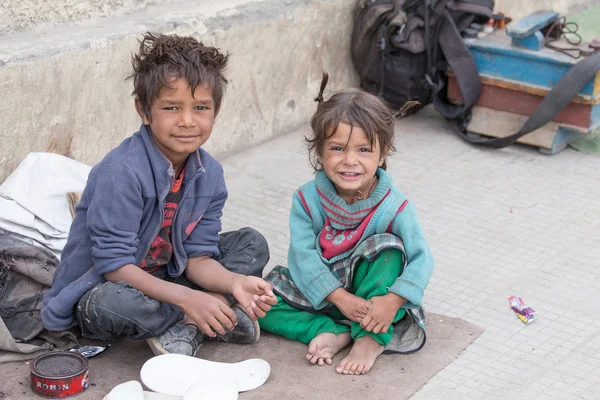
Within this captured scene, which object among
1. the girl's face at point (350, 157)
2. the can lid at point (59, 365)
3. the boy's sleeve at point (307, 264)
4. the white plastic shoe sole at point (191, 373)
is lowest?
the white plastic shoe sole at point (191, 373)

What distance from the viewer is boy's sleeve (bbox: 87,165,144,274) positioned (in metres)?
2.85

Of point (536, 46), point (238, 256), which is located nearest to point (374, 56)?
point (536, 46)

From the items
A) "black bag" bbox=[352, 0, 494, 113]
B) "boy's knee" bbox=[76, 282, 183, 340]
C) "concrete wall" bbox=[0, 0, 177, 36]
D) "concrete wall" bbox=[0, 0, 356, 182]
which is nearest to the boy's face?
"boy's knee" bbox=[76, 282, 183, 340]

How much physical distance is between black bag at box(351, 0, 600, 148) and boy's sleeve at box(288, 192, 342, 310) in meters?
1.94

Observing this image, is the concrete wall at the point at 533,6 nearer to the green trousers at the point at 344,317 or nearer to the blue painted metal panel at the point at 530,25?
the blue painted metal panel at the point at 530,25

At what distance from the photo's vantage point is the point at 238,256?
10.6 feet

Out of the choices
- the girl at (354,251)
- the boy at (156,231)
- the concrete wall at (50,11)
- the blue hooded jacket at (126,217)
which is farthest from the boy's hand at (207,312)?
the concrete wall at (50,11)

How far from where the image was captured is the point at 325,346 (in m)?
3.05

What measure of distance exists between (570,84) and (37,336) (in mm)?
2786

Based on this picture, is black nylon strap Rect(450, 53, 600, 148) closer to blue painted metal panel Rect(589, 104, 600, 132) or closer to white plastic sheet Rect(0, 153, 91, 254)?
blue painted metal panel Rect(589, 104, 600, 132)

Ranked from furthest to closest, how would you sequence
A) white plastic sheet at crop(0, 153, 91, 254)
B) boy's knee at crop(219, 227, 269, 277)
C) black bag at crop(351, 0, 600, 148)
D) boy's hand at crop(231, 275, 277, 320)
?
black bag at crop(351, 0, 600, 148) → white plastic sheet at crop(0, 153, 91, 254) → boy's knee at crop(219, 227, 269, 277) → boy's hand at crop(231, 275, 277, 320)

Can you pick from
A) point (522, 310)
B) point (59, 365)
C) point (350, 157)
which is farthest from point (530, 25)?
point (59, 365)

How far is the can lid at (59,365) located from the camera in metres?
2.77

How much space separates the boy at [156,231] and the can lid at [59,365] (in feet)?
0.37
